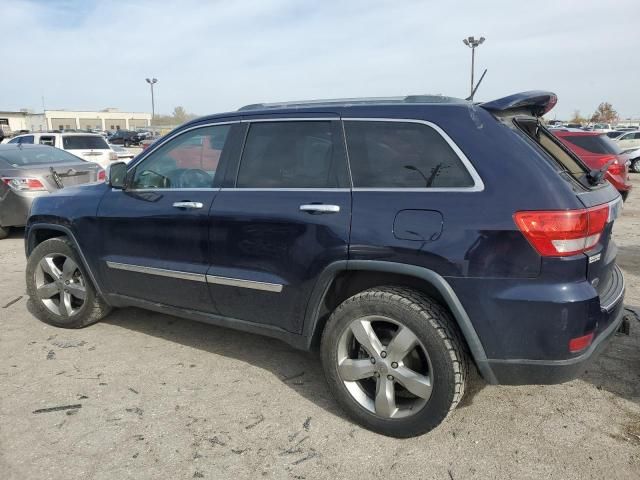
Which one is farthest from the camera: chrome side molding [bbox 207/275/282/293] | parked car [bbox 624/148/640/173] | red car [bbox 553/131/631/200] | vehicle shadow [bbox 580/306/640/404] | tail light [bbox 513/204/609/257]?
parked car [bbox 624/148/640/173]

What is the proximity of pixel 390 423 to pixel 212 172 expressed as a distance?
1.98 metres

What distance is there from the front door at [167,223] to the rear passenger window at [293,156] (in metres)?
0.24

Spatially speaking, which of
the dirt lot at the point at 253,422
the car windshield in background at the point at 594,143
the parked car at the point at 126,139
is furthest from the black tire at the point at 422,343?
the parked car at the point at 126,139

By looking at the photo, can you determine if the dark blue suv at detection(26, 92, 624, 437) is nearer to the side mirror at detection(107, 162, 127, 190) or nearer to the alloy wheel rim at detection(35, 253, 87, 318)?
the side mirror at detection(107, 162, 127, 190)

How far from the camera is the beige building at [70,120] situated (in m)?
86.6

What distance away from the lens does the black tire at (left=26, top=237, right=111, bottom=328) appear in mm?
4293

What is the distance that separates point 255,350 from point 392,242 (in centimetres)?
181

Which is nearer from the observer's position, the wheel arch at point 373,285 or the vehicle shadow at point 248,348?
the wheel arch at point 373,285

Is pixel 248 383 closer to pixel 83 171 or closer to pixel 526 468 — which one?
pixel 526 468

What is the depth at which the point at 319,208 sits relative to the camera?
9.63 feet

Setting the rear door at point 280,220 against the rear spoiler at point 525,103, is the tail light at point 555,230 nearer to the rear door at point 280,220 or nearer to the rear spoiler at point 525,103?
the rear spoiler at point 525,103

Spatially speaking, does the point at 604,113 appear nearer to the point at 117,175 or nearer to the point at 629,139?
the point at 629,139

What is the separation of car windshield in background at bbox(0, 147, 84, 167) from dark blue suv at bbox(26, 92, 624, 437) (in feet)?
18.6

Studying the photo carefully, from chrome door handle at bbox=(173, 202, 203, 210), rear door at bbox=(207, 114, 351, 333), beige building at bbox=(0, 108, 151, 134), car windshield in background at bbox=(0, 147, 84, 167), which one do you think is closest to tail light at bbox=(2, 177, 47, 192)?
car windshield in background at bbox=(0, 147, 84, 167)
